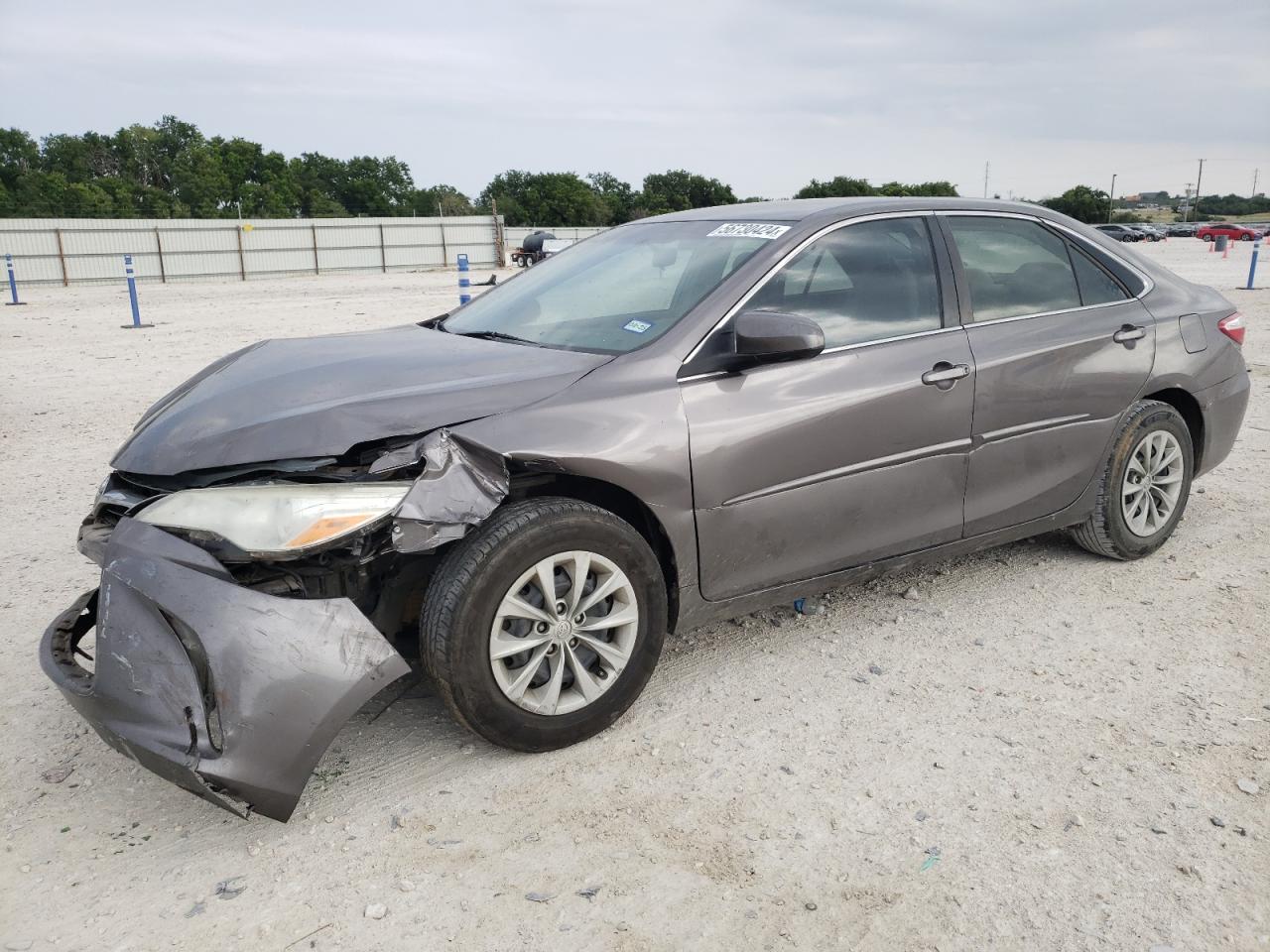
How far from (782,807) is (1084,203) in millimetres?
98968

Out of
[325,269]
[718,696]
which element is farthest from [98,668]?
[325,269]

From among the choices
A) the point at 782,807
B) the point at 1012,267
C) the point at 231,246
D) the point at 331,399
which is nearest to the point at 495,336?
the point at 331,399

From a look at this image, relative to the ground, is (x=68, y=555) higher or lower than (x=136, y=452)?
lower

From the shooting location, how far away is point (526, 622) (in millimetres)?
2973

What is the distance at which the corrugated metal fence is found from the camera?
36.0m

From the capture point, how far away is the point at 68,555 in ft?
16.2

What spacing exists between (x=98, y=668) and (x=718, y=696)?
1921 millimetres

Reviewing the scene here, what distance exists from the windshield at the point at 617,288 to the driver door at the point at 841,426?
0.24 m

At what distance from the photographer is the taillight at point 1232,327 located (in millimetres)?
4734

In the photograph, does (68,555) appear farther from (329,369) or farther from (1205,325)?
(1205,325)

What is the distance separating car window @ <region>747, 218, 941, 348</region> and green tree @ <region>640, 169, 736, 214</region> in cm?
8894

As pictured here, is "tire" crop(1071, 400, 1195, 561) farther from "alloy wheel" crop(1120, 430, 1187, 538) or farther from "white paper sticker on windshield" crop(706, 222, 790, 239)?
"white paper sticker on windshield" crop(706, 222, 790, 239)

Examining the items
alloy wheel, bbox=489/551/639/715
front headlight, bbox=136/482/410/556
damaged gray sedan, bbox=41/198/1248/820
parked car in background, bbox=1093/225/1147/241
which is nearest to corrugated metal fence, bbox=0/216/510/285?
parked car in background, bbox=1093/225/1147/241

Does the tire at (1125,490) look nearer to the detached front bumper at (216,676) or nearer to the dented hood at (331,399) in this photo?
the dented hood at (331,399)
